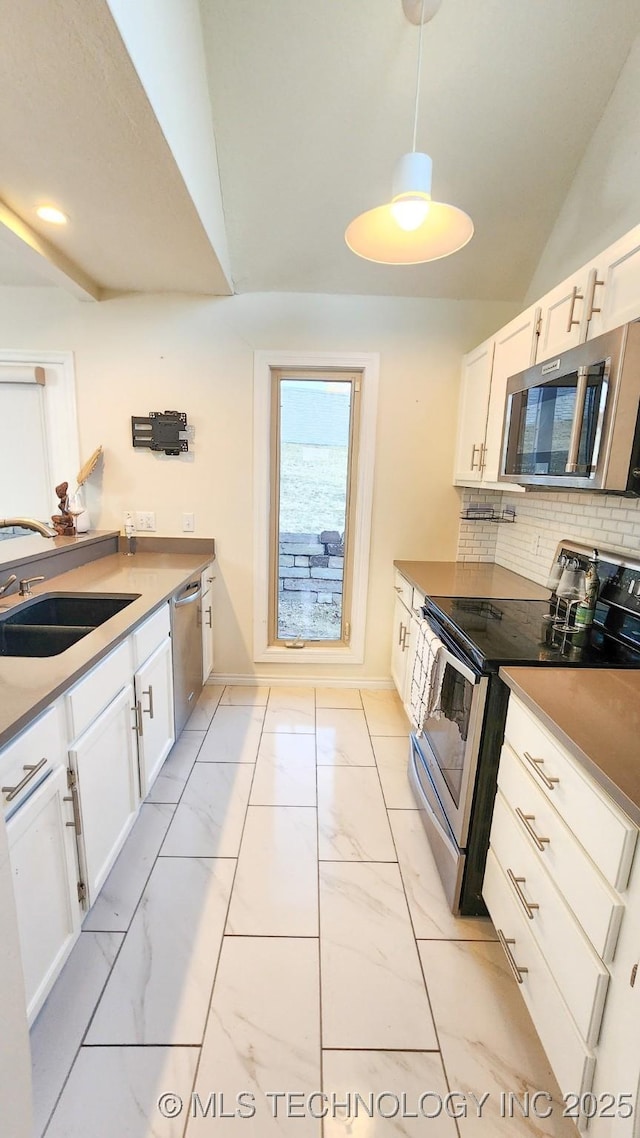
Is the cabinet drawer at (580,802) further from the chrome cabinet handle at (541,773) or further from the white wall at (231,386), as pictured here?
the white wall at (231,386)

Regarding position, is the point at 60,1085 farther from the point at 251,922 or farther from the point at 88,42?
the point at 88,42

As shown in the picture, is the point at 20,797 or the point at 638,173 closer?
the point at 20,797

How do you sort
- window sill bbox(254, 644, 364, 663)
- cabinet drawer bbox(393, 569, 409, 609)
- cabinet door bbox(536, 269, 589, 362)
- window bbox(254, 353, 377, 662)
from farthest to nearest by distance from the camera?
window sill bbox(254, 644, 364, 663)
window bbox(254, 353, 377, 662)
cabinet drawer bbox(393, 569, 409, 609)
cabinet door bbox(536, 269, 589, 362)

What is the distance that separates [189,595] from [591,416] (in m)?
1.88

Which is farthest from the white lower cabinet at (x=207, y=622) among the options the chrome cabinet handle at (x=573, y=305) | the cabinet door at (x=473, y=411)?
the chrome cabinet handle at (x=573, y=305)

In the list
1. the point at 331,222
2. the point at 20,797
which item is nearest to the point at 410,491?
the point at 331,222

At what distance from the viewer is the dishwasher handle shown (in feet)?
7.34

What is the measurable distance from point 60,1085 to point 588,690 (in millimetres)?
1598

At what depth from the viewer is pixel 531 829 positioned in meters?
1.19

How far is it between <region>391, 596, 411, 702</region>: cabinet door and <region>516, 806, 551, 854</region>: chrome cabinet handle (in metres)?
1.38

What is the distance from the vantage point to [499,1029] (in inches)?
50.1

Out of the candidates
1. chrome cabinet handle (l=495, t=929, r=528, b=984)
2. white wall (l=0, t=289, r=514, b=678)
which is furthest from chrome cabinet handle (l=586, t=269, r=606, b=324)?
chrome cabinet handle (l=495, t=929, r=528, b=984)

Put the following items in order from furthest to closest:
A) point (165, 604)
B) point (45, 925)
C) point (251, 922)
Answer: point (165, 604), point (251, 922), point (45, 925)

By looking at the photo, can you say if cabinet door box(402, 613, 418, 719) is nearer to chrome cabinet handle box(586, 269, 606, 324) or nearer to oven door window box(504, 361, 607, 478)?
oven door window box(504, 361, 607, 478)
